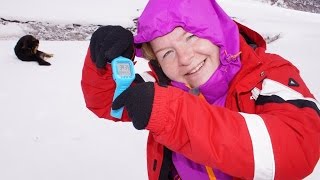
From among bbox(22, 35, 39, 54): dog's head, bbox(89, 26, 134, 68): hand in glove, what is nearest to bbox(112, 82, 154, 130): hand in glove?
bbox(89, 26, 134, 68): hand in glove

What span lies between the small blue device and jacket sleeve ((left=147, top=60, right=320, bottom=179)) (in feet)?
0.88

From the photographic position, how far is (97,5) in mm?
9320

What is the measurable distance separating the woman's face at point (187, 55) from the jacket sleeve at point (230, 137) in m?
0.48

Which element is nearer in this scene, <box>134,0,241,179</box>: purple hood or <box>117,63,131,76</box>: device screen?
<box>117,63,131,76</box>: device screen

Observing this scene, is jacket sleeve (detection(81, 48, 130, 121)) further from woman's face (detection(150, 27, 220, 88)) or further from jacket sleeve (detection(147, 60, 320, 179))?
jacket sleeve (detection(147, 60, 320, 179))

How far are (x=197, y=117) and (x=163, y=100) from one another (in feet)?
0.36

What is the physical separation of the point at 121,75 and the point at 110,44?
0.17 metres

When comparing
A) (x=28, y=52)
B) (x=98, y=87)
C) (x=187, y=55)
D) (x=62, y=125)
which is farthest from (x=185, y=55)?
(x=28, y=52)

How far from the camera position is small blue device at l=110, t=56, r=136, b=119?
1.19m

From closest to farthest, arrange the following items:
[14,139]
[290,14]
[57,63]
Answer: [14,139], [57,63], [290,14]

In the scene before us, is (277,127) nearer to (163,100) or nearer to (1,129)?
(163,100)

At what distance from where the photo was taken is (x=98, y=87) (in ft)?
5.27

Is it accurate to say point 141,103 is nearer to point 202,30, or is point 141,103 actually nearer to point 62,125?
point 202,30

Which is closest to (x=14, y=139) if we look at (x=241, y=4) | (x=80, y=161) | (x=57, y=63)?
(x=80, y=161)
